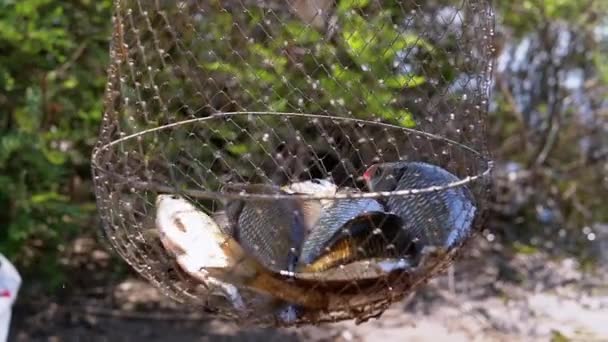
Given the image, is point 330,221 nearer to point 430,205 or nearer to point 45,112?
point 430,205

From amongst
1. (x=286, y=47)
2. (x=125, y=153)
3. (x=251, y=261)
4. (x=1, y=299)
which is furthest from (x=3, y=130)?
(x=251, y=261)

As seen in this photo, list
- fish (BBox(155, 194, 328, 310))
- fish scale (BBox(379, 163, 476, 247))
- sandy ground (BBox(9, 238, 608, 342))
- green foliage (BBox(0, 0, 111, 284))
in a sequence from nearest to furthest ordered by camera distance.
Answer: fish (BBox(155, 194, 328, 310)) → fish scale (BBox(379, 163, 476, 247)) → green foliage (BBox(0, 0, 111, 284)) → sandy ground (BBox(9, 238, 608, 342))

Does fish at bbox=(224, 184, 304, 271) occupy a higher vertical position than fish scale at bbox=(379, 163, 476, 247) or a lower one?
lower

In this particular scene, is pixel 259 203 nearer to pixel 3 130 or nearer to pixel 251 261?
pixel 251 261

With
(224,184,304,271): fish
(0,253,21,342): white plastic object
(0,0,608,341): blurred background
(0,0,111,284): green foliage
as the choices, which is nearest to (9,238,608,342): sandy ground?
(0,0,608,341): blurred background

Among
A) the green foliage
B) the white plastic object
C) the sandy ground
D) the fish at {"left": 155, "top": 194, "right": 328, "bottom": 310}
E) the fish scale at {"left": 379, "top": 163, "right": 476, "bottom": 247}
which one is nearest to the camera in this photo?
the fish at {"left": 155, "top": 194, "right": 328, "bottom": 310}

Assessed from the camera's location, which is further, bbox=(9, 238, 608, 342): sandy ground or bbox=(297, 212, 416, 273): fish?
bbox=(9, 238, 608, 342): sandy ground

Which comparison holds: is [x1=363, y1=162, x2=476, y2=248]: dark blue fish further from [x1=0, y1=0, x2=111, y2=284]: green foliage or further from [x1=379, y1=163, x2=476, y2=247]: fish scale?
[x1=0, y1=0, x2=111, y2=284]: green foliage

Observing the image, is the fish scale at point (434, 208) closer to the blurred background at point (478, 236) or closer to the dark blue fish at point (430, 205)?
the dark blue fish at point (430, 205)
